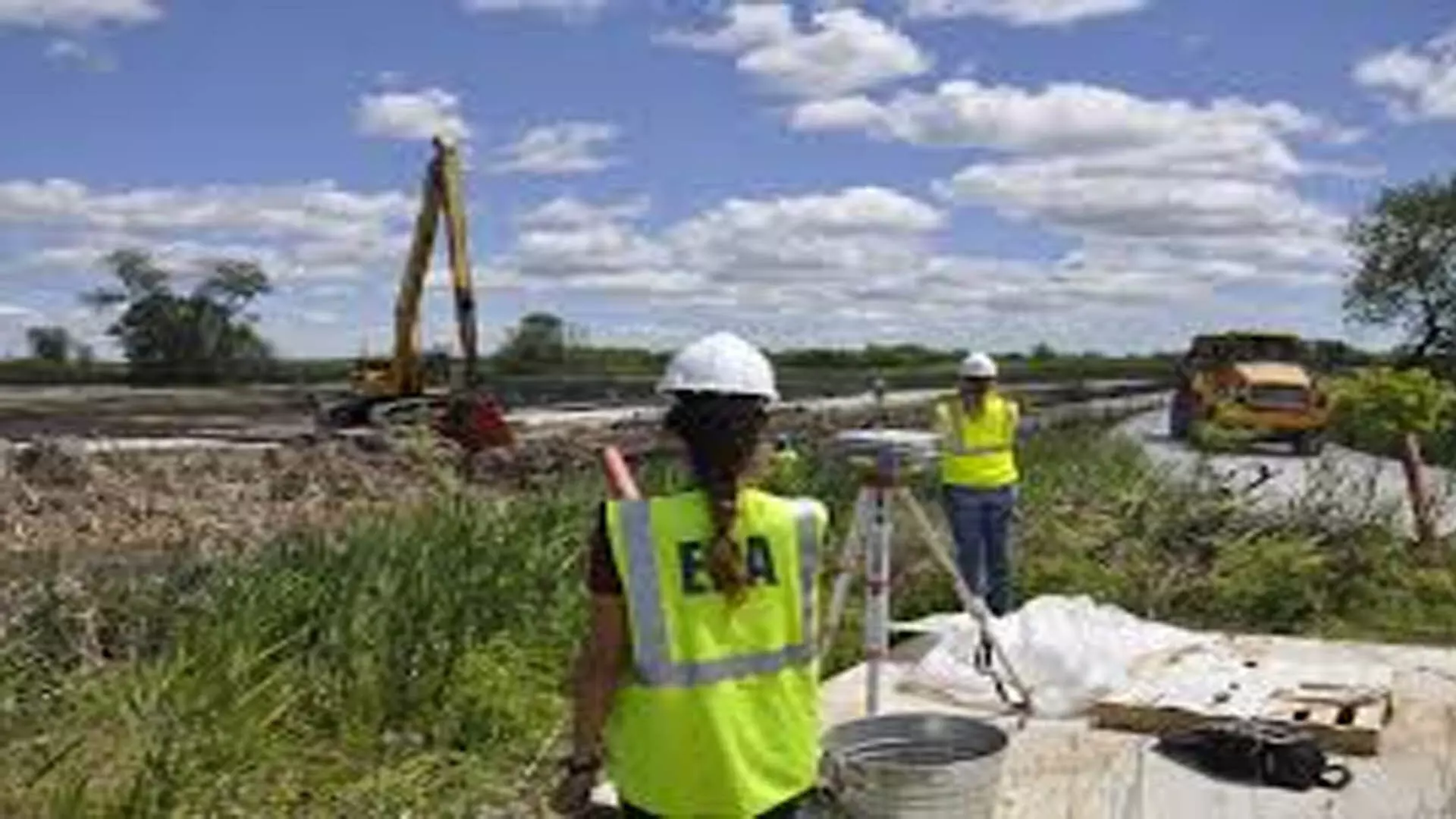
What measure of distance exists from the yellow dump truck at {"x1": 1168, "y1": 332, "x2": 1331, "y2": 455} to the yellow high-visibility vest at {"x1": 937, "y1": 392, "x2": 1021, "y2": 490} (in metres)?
21.9

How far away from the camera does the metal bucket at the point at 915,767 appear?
6883 millimetres

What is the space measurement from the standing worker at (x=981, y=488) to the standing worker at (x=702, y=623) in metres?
8.49

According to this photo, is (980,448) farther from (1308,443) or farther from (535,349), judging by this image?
(535,349)

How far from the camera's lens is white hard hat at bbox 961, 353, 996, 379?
526 inches

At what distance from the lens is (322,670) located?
28.7ft

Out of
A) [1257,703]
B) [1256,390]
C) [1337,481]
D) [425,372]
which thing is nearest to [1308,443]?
[1256,390]

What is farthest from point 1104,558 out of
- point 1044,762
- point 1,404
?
point 1,404

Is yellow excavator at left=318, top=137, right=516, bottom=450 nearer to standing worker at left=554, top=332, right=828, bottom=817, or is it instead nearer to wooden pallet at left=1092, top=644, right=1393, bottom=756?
wooden pallet at left=1092, top=644, right=1393, bottom=756

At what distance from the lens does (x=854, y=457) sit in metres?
9.04

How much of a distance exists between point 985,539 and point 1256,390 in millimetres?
26310

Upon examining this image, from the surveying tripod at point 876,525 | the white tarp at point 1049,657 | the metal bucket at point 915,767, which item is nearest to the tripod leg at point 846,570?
the surveying tripod at point 876,525

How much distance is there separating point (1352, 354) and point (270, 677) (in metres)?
51.6

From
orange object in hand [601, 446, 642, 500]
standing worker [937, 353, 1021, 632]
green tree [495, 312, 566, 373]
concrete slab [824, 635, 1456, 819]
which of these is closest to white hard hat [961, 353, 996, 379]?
standing worker [937, 353, 1021, 632]

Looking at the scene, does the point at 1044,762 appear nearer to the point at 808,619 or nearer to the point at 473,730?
the point at 473,730
